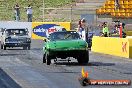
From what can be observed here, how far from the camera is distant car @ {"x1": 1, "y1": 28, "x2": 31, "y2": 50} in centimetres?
3828

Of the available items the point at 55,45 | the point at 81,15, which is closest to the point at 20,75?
the point at 55,45

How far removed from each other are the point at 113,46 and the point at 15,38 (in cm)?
821

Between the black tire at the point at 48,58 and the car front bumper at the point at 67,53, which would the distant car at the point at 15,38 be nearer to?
the black tire at the point at 48,58

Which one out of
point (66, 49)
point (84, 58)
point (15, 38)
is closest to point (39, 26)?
point (15, 38)

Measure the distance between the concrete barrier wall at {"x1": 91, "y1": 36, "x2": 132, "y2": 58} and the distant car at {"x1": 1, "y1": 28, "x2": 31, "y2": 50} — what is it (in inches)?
178

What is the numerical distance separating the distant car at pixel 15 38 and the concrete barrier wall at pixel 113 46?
14.8 feet

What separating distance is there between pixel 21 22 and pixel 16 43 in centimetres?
1499

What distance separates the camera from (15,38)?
38438 mm

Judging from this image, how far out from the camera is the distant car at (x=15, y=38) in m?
38.3

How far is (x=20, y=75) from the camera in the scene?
19.1 meters

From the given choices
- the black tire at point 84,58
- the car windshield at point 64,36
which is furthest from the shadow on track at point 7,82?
the car windshield at point 64,36

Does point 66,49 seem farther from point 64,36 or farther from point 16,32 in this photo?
point 16,32

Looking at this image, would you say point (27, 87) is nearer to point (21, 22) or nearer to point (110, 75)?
point (110, 75)

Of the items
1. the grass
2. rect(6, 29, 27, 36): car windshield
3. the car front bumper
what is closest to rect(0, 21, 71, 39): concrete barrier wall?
the grass
